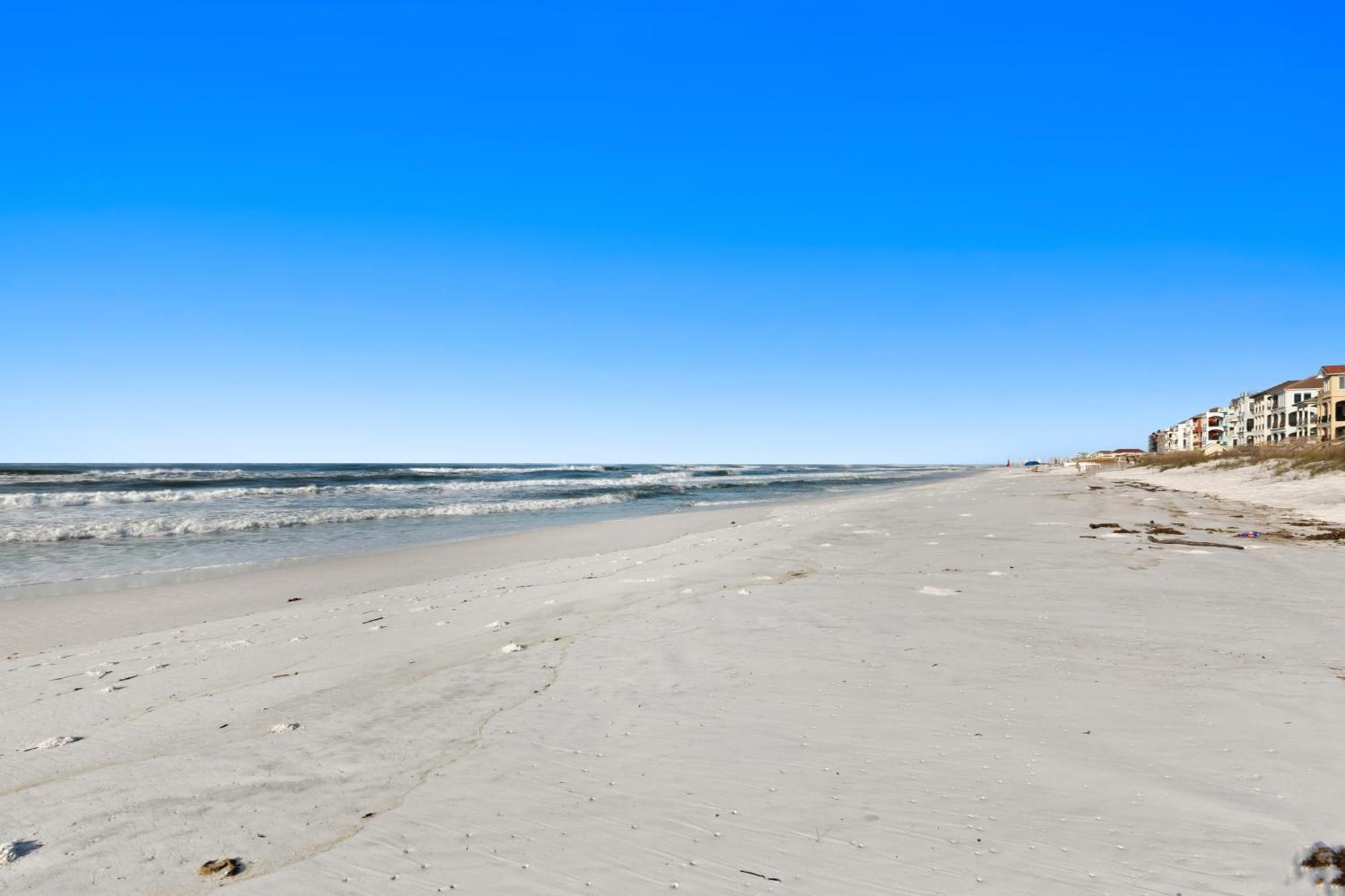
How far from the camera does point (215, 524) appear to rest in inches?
766

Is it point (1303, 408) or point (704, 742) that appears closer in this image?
point (704, 742)

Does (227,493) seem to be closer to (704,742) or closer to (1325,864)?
(704,742)

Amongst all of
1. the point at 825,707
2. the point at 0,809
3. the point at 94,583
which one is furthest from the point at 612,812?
the point at 94,583

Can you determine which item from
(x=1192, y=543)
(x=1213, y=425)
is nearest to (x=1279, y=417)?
(x=1213, y=425)

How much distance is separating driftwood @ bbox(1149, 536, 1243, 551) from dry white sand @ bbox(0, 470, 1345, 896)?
120 inches

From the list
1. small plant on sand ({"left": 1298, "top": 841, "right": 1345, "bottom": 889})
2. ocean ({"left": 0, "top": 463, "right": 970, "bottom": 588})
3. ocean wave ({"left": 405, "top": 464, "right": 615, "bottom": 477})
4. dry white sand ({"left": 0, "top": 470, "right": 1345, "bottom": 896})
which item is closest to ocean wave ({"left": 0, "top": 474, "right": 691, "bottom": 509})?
ocean ({"left": 0, "top": 463, "right": 970, "bottom": 588})

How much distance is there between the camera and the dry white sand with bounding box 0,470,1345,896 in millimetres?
2627

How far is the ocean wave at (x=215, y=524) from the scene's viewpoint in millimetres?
16922

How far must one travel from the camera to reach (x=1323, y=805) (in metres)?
2.82

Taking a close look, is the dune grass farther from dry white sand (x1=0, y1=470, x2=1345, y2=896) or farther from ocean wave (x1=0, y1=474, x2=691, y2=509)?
ocean wave (x1=0, y1=474, x2=691, y2=509)

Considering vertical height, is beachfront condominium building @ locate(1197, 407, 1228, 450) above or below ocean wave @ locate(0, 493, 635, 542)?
above

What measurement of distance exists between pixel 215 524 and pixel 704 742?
67.4 ft

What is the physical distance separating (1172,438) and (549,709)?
17104cm

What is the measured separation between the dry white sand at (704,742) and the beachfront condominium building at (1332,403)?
267 ft
